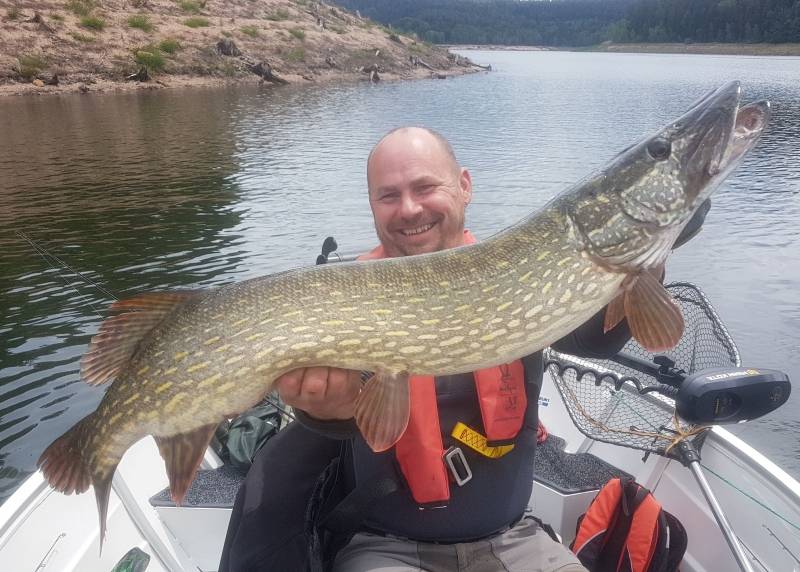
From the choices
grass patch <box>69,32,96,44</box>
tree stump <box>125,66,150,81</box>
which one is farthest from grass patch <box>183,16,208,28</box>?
tree stump <box>125,66,150,81</box>

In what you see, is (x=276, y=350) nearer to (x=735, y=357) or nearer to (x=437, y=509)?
(x=437, y=509)

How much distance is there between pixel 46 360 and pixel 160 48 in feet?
94.6

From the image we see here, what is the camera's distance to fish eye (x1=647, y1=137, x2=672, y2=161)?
206cm

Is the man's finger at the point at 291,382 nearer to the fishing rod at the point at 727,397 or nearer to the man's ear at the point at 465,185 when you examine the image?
the man's ear at the point at 465,185

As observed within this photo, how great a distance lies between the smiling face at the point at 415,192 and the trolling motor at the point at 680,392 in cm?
111

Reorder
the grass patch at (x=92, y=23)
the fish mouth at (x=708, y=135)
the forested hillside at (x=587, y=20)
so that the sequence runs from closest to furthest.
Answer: the fish mouth at (x=708, y=135) < the grass patch at (x=92, y=23) < the forested hillside at (x=587, y=20)

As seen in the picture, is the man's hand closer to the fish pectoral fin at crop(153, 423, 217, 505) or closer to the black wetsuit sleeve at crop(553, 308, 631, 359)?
the fish pectoral fin at crop(153, 423, 217, 505)

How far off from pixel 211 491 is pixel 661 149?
2501 mm

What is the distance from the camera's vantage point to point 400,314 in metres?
2.07

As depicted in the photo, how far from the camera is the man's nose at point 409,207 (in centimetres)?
274

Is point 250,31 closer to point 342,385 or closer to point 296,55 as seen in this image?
point 296,55

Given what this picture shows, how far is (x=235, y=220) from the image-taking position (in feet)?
35.2

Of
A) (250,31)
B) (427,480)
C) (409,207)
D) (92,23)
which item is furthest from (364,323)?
(250,31)

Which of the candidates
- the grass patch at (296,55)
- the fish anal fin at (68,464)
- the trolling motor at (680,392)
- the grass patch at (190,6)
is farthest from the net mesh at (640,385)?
the grass patch at (190,6)
